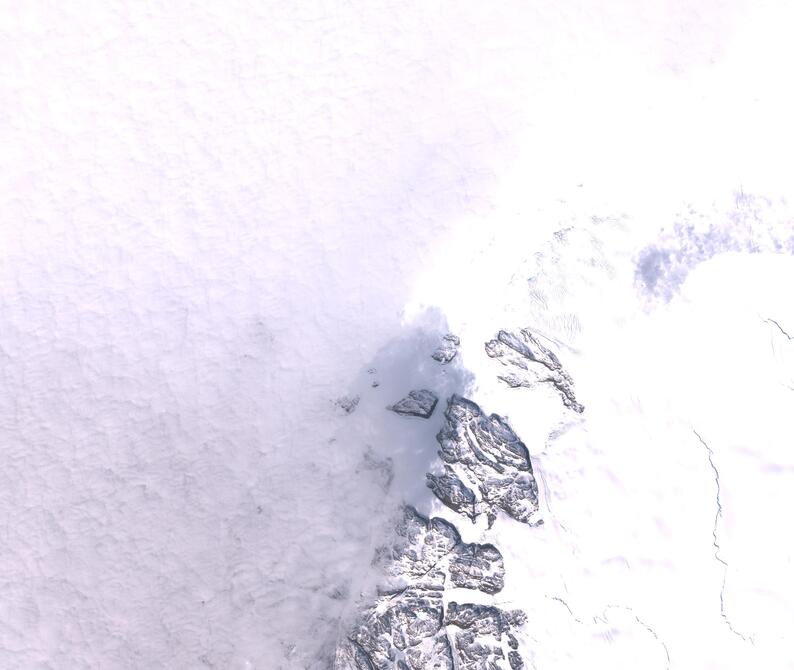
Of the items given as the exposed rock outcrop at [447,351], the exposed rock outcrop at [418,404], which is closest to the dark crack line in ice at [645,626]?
the exposed rock outcrop at [418,404]

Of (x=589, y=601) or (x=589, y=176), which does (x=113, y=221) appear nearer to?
(x=589, y=176)

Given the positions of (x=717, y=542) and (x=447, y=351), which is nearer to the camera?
(x=717, y=542)

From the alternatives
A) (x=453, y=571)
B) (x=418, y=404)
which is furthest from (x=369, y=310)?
(x=453, y=571)

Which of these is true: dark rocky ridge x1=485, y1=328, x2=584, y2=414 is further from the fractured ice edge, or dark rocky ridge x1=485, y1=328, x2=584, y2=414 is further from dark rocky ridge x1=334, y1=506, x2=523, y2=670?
dark rocky ridge x1=334, y1=506, x2=523, y2=670

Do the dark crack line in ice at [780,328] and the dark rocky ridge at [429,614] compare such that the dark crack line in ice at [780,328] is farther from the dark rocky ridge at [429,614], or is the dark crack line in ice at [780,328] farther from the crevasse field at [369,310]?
the dark rocky ridge at [429,614]

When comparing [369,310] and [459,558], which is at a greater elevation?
[369,310]

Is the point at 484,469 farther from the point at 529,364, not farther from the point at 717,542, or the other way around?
the point at 717,542
